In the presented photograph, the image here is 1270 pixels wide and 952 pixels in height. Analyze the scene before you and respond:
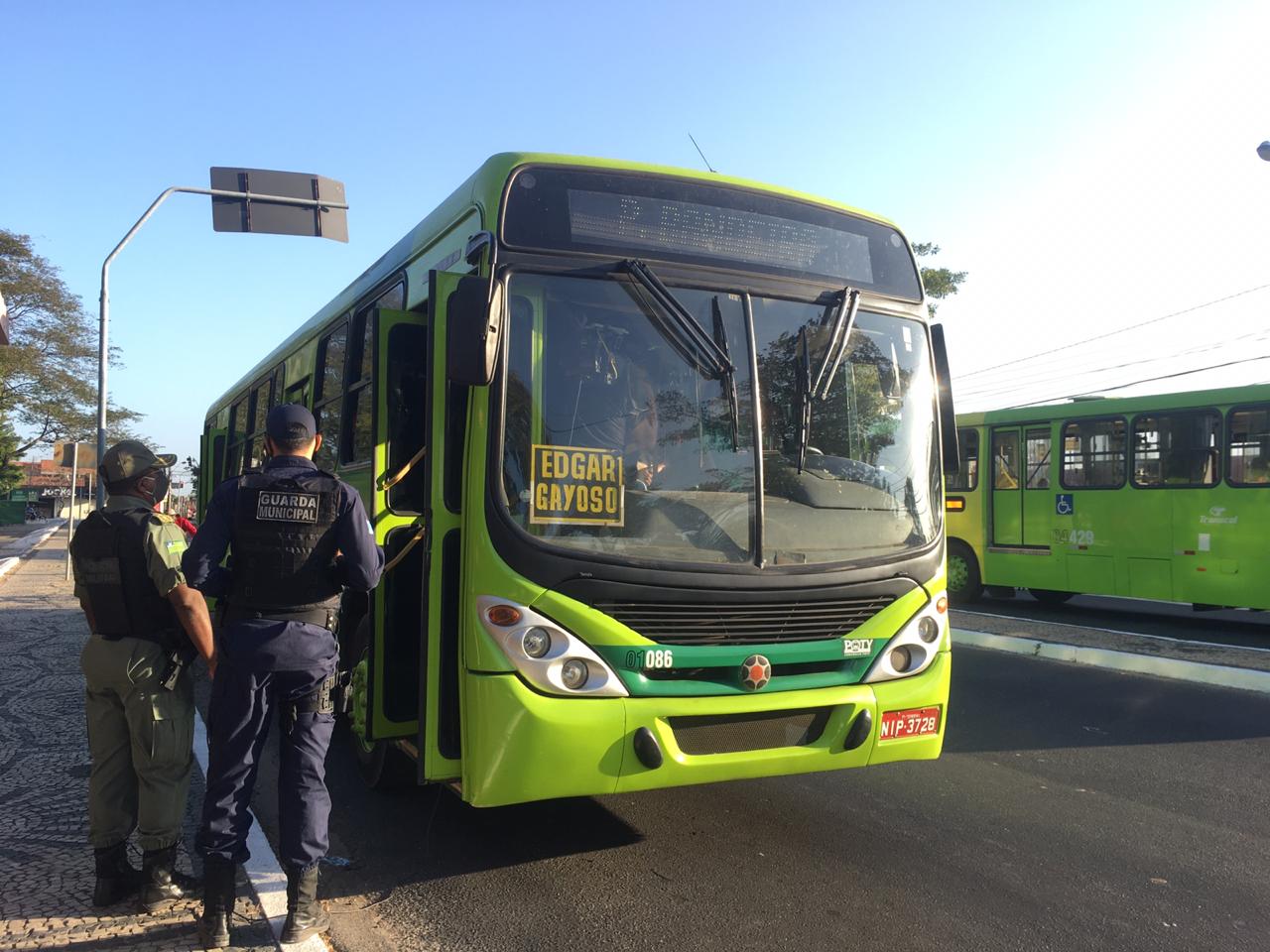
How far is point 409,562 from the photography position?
4.70 metres

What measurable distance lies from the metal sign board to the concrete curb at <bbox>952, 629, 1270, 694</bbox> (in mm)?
10606

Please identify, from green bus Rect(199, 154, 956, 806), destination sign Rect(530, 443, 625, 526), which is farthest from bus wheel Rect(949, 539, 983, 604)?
destination sign Rect(530, 443, 625, 526)

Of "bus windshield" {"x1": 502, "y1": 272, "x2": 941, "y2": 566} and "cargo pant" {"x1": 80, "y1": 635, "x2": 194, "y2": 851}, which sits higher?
"bus windshield" {"x1": 502, "y1": 272, "x2": 941, "y2": 566}

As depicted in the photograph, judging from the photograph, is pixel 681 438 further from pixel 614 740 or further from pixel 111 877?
pixel 111 877

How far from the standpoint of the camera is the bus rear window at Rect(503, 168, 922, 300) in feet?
14.0

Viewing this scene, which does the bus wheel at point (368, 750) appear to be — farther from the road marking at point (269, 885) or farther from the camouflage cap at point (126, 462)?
the camouflage cap at point (126, 462)

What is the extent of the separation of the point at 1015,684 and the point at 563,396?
6.16 m

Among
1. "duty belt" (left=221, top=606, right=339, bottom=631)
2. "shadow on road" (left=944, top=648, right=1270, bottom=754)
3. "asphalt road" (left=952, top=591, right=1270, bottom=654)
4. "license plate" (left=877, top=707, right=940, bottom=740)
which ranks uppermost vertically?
"duty belt" (left=221, top=606, right=339, bottom=631)

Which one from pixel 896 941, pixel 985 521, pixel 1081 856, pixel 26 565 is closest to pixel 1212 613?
pixel 985 521

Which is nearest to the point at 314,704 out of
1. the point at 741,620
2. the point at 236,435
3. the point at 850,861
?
the point at 741,620

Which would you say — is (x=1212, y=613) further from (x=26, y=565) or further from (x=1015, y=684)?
(x=26, y=565)

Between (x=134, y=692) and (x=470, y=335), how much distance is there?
6.20 ft

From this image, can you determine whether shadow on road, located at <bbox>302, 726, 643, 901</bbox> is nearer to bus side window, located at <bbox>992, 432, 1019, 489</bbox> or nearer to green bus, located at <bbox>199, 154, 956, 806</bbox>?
green bus, located at <bbox>199, 154, 956, 806</bbox>

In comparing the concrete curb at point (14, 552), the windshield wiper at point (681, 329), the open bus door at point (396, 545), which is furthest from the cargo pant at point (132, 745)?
the concrete curb at point (14, 552)
